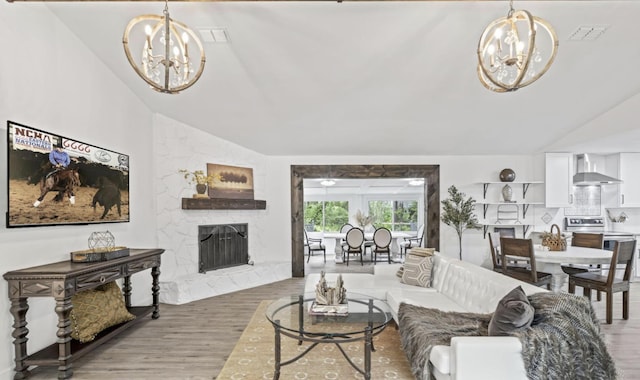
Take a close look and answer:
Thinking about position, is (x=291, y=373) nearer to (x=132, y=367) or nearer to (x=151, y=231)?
(x=132, y=367)

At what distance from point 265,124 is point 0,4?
3140mm

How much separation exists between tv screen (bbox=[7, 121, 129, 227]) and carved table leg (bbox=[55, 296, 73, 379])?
741mm

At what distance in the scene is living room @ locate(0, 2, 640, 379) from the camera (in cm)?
288

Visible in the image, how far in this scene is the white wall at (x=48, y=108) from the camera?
271 cm

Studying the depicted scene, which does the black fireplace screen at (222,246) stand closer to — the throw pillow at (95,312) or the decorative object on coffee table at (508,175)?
the throw pillow at (95,312)

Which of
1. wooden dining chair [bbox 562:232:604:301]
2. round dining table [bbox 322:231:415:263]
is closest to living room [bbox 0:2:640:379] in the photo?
wooden dining chair [bbox 562:232:604:301]

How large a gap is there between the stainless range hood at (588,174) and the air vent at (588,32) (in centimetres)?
335

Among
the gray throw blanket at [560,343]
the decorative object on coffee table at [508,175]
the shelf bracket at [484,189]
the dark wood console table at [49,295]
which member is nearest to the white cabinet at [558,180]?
the decorative object on coffee table at [508,175]

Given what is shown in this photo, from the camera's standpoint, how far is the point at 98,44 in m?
3.62

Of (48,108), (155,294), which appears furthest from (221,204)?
(48,108)

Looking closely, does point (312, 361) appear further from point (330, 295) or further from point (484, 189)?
point (484, 189)

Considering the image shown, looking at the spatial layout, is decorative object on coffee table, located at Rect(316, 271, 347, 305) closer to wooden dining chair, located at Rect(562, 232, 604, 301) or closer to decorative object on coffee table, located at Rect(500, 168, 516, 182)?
wooden dining chair, located at Rect(562, 232, 604, 301)

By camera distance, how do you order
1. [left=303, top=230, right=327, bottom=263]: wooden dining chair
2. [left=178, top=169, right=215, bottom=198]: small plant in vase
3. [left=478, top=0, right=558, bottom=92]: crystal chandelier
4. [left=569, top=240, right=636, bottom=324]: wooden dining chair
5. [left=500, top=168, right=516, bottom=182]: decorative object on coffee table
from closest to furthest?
1. [left=478, top=0, right=558, bottom=92]: crystal chandelier
2. [left=569, top=240, right=636, bottom=324]: wooden dining chair
3. [left=178, top=169, right=215, bottom=198]: small plant in vase
4. [left=500, top=168, right=516, bottom=182]: decorative object on coffee table
5. [left=303, top=230, right=327, bottom=263]: wooden dining chair

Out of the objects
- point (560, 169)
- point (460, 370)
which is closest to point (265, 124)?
point (460, 370)
